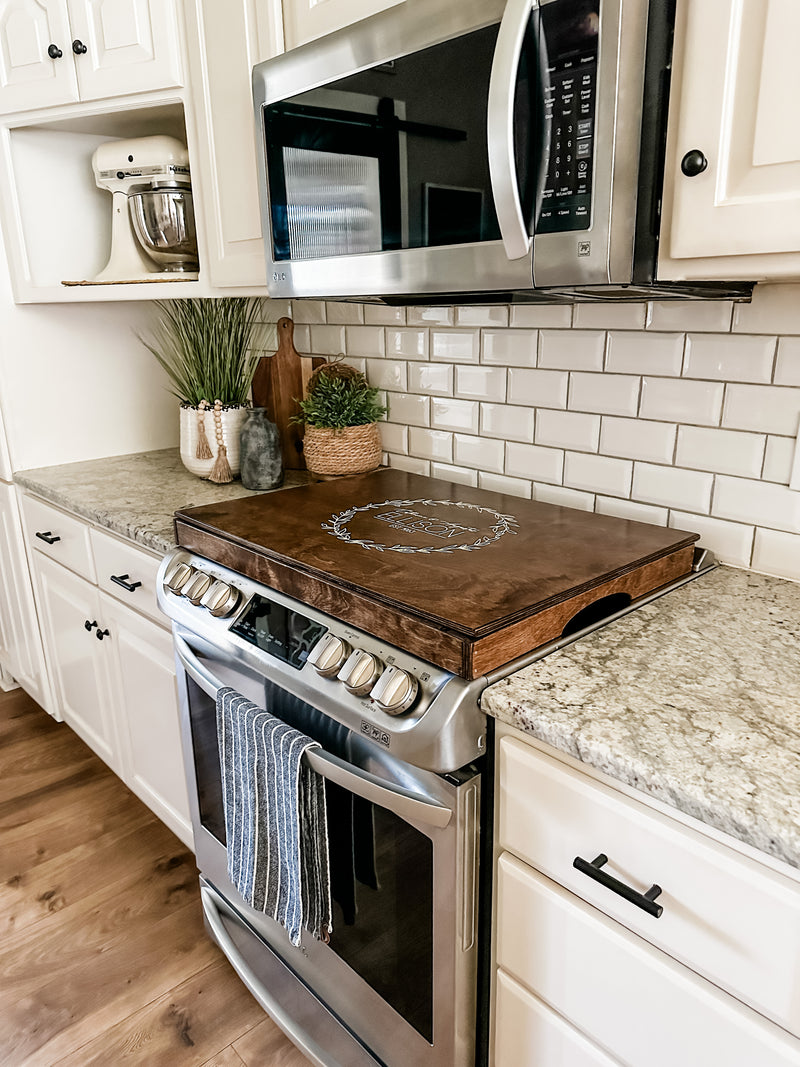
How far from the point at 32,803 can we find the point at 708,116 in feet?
7.37

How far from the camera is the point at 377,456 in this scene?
71.9 inches

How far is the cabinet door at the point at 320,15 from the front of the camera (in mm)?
1229

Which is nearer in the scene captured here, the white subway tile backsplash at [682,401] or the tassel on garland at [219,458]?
the white subway tile backsplash at [682,401]

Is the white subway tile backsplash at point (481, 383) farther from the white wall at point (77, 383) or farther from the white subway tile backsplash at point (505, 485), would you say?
the white wall at point (77, 383)

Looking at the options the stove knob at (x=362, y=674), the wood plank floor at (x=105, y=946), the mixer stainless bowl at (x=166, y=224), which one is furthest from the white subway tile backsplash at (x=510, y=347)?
the wood plank floor at (x=105, y=946)

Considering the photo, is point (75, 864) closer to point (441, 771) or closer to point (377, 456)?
point (377, 456)

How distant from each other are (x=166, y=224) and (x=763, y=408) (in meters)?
1.49

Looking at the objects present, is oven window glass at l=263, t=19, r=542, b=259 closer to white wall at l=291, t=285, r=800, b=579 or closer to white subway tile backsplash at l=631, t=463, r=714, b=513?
Answer: white wall at l=291, t=285, r=800, b=579

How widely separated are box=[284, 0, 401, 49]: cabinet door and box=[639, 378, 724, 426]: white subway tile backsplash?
2.42ft

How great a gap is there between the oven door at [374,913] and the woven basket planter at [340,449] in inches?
20.7

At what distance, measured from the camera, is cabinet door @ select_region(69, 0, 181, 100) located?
1628 mm

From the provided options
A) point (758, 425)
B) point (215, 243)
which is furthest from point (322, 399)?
point (758, 425)

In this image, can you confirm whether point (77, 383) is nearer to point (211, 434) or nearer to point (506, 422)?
point (211, 434)

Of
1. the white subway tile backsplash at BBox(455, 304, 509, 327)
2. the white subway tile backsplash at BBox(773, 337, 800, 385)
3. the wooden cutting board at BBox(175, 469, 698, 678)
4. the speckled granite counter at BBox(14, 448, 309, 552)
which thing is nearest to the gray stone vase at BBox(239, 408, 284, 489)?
the speckled granite counter at BBox(14, 448, 309, 552)
